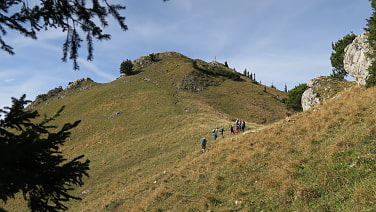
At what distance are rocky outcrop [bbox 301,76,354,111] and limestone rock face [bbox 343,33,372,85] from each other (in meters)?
3.46

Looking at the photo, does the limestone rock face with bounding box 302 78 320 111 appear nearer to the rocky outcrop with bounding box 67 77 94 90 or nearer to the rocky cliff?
the rocky cliff

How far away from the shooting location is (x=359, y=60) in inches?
835

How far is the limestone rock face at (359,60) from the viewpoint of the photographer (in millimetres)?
19694

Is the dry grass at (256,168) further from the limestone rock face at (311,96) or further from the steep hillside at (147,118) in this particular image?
the limestone rock face at (311,96)

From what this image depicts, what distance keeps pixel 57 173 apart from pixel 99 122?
4788 centimetres

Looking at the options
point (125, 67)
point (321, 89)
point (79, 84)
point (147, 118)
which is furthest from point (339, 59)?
point (79, 84)

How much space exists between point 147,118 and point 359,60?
118 ft

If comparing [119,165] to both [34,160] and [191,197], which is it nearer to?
[191,197]

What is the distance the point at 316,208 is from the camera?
666cm

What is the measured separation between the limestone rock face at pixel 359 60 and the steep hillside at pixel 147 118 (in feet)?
47.0

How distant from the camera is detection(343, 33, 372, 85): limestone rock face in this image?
19.7m

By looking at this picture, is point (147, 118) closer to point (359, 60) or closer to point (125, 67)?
point (359, 60)

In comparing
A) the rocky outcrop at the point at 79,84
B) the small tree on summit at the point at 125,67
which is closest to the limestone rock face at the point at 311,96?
the small tree on summit at the point at 125,67

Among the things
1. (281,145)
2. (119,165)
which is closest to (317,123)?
(281,145)
